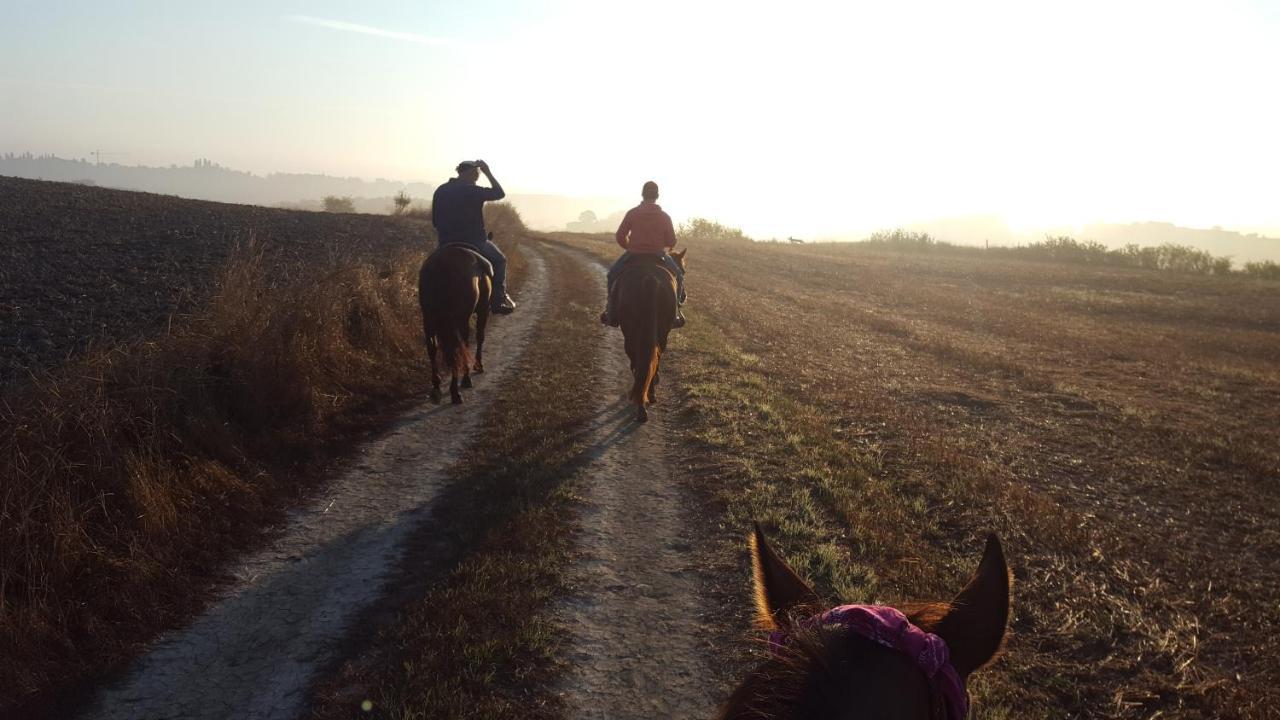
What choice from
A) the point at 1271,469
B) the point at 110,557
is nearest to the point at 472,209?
the point at 110,557

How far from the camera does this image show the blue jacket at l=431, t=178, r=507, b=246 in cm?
991

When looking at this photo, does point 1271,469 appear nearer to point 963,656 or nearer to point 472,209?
point 963,656

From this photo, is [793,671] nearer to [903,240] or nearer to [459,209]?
[459,209]

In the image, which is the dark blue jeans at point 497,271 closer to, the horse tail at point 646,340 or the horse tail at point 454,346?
the horse tail at point 454,346

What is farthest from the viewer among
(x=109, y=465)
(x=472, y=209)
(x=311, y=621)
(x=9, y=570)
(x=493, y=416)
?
(x=472, y=209)

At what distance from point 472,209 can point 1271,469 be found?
34.8ft

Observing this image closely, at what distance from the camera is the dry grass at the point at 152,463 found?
412 cm

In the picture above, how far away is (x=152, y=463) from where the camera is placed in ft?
18.0

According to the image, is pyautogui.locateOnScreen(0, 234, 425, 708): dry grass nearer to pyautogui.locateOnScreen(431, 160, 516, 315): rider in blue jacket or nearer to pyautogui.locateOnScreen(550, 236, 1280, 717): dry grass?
pyautogui.locateOnScreen(431, 160, 516, 315): rider in blue jacket

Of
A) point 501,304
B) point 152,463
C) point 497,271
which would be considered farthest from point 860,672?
point 501,304

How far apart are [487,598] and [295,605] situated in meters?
1.29

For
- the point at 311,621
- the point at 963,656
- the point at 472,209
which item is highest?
the point at 472,209

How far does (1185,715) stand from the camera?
3.82 m

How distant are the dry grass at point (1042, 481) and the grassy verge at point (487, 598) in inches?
68.5
